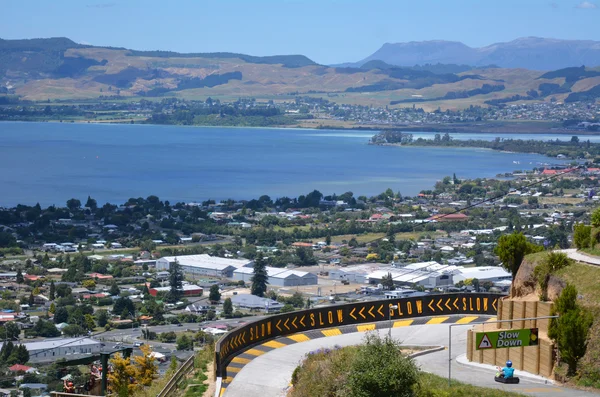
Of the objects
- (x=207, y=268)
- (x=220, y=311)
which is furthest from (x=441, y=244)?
(x=220, y=311)

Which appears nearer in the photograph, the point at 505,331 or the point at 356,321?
the point at 505,331

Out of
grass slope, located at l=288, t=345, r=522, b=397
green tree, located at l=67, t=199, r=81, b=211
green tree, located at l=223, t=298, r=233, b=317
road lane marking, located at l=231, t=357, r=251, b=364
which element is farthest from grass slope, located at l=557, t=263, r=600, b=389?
green tree, located at l=67, t=199, r=81, b=211

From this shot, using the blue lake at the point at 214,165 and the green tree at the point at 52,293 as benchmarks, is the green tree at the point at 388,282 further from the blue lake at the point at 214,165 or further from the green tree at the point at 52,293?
the blue lake at the point at 214,165

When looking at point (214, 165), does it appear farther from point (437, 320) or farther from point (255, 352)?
point (255, 352)

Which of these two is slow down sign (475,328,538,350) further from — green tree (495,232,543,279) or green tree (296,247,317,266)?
green tree (296,247,317,266)

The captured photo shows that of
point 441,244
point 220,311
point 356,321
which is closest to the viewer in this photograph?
point 356,321

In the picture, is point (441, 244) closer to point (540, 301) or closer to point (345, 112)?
point (540, 301)

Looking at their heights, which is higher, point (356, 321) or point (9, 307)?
point (356, 321)

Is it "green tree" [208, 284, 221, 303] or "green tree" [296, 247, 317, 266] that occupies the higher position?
"green tree" [208, 284, 221, 303]
